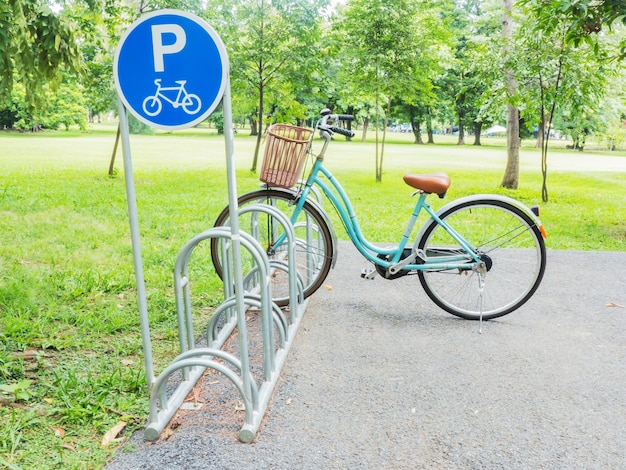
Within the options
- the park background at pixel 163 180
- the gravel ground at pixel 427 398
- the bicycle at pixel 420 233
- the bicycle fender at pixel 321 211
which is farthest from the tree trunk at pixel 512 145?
the bicycle fender at pixel 321 211

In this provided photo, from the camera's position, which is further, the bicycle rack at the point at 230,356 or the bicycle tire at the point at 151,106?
the bicycle rack at the point at 230,356

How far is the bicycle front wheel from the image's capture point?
4.13 meters

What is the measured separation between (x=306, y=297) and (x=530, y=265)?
260cm

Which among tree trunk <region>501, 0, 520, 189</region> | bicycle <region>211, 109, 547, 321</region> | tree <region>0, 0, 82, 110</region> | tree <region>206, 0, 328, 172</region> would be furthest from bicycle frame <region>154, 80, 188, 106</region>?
tree trunk <region>501, 0, 520, 189</region>

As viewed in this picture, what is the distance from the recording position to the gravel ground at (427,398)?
2.54 meters

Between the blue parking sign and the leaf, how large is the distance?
1375mm

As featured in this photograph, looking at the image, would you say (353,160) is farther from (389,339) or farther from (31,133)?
(31,133)

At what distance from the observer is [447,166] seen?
22469 millimetres

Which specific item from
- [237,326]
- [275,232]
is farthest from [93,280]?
[237,326]

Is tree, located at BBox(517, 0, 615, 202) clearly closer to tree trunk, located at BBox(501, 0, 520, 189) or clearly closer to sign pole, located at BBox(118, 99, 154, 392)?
tree trunk, located at BBox(501, 0, 520, 189)

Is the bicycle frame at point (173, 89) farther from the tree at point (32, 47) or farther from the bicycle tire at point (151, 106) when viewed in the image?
the tree at point (32, 47)

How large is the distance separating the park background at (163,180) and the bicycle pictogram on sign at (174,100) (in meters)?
1.45

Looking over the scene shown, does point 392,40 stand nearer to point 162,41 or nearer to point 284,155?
point 284,155

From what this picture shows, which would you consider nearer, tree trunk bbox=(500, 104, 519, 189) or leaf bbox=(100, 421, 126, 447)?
leaf bbox=(100, 421, 126, 447)
